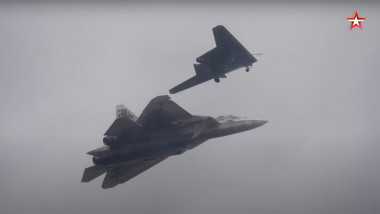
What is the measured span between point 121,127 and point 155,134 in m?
2.67

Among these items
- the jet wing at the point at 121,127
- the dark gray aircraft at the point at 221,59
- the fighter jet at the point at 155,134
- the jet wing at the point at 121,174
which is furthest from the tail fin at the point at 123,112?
the dark gray aircraft at the point at 221,59

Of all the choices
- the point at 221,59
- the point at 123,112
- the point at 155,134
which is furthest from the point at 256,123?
the point at 123,112

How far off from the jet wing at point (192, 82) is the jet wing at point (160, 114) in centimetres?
778

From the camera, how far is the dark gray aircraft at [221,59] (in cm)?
2769

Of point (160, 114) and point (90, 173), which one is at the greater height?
point (160, 114)

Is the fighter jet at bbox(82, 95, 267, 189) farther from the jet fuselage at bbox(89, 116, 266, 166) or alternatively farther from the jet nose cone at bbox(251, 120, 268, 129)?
the jet nose cone at bbox(251, 120, 268, 129)

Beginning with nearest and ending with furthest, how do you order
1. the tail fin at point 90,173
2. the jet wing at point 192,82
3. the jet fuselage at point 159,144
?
the jet fuselage at point 159,144
the tail fin at point 90,173
the jet wing at point 192,82

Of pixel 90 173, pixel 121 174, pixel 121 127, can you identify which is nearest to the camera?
pixel 121 127

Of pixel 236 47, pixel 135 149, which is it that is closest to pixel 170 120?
pixel 135 149

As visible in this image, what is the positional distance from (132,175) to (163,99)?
9.78 meters

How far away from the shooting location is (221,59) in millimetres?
28703

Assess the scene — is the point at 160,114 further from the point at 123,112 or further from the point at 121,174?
the point at 121,174

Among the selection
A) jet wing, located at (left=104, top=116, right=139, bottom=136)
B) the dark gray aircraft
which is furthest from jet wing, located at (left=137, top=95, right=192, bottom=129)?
the dark gray aircraft

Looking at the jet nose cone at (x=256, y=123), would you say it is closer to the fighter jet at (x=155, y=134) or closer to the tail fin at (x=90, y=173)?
the fighter jet at (x=155, y=134)
